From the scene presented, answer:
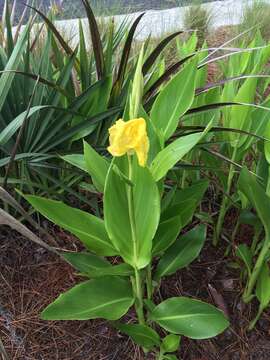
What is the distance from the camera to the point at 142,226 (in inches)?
37.8

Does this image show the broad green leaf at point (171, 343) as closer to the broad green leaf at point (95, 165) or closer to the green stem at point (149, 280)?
the green stem at point (149, 280)

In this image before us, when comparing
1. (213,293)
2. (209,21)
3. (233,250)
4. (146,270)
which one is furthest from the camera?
(209,21)

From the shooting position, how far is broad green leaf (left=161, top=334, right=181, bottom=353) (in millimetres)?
1052

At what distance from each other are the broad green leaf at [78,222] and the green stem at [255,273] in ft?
1.25

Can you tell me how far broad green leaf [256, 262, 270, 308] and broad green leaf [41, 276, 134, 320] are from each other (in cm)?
34

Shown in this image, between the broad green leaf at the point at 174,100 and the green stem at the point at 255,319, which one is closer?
the broad green leaf at the point at 174,100

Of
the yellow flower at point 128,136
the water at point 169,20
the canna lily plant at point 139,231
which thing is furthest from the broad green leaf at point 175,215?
Answer: the water at point 169,20

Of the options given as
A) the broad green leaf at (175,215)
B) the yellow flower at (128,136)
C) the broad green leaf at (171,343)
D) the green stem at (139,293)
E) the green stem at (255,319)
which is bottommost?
the green stem at (255,319)

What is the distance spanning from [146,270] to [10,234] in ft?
1.66

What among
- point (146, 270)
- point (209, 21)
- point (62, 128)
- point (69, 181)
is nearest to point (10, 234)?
point (69, 181)

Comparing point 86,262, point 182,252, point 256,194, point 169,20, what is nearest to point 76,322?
point 86,262

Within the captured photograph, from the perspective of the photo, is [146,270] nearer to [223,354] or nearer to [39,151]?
[223,354]

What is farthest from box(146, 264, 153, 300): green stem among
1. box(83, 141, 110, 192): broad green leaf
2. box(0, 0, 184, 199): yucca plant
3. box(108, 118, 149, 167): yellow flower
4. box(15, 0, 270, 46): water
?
box(15, 0, 270, 46): water

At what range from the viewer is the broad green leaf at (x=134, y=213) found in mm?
914
